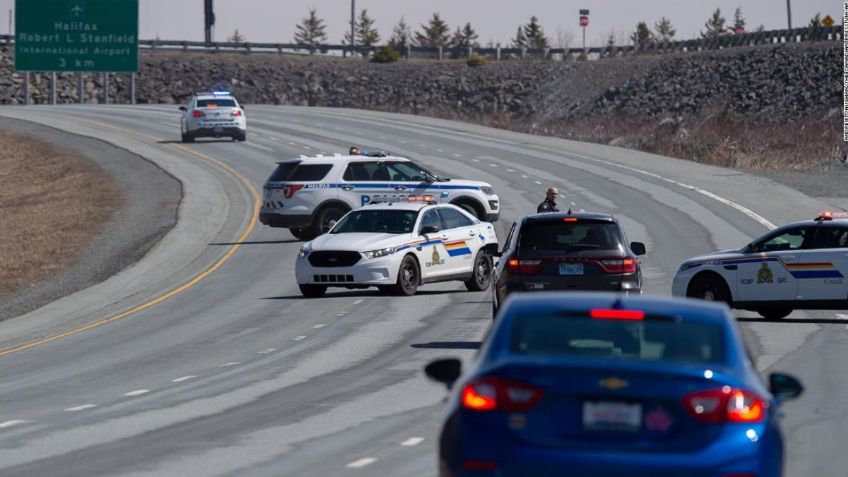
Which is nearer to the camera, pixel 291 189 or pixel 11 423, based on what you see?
pixel 11 423

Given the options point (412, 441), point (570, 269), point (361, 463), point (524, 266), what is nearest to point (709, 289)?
point (570, 269)

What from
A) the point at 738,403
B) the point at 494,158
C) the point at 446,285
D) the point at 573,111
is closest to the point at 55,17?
the point at 494,158

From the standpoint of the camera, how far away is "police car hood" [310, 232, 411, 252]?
1022 inches

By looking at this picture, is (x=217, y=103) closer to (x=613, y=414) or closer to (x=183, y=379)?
(x=183, y=379)

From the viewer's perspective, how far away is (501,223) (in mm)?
39781

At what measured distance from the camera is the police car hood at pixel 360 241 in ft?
85.2

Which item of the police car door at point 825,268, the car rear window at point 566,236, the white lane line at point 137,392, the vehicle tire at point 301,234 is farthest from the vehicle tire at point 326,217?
the white lane line at point 137,392

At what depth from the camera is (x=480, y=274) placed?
90.9 ft

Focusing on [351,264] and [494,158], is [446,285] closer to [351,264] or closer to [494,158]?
[351,264]

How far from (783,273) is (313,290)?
327 inches

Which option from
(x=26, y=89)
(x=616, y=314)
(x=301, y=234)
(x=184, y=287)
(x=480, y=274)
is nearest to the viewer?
(x=616, y=314)

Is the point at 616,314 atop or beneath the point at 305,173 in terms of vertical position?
atop

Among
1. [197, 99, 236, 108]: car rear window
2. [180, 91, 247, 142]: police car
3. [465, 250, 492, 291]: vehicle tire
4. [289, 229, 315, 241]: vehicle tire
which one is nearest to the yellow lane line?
[289, 229, 315, 241]: vehicle tire

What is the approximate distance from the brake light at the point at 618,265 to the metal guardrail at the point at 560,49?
7272cm
